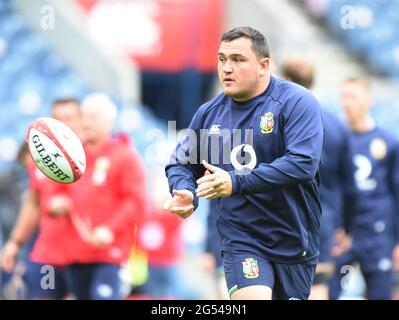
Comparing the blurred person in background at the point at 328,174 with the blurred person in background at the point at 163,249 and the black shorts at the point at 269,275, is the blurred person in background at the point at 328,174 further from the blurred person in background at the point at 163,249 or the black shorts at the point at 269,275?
the blurred person in background at the point at 163,249

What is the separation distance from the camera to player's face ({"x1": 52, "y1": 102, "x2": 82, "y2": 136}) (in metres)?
9.65

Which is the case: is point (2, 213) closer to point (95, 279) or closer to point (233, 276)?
point (95, 279)

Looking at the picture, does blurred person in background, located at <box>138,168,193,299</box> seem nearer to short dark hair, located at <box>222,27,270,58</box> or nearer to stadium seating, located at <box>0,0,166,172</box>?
stadium seating, located at <box>0,0,166,172</box>

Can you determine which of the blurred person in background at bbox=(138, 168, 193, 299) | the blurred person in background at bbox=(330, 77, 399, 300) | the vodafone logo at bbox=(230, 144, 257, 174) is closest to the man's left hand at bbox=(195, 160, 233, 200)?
the vodafone logo at bbox=(230, 144, 257, 174)

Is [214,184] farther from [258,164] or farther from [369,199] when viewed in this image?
[369,199]

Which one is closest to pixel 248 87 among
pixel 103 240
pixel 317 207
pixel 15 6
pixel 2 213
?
pixel 317 207

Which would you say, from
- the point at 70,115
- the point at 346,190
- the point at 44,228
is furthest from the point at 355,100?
the point at 44,228

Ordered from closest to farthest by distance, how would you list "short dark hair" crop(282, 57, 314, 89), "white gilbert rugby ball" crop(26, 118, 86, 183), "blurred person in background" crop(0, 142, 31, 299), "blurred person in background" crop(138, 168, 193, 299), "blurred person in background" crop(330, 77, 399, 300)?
1. "white gilbert rugby ball" crop(26, 118, 86, 183)
2. "short dark hair" crop(282, 57, 314, 89)
3. "blurred person in background" crop(330, 77, 399, 300)
4. "blurred person in background" crop(0, 142, 31, 299)
5. "blurred person in background" crop(138, 168, 193, 299)

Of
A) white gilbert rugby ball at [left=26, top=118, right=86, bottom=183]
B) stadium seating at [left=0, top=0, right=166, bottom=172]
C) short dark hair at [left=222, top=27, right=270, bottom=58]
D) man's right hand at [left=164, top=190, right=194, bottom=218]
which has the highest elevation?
stadium seating at [left=0, top=0, right=166, bottom=172]

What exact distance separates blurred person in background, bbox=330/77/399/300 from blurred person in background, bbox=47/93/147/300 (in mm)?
A: 2075

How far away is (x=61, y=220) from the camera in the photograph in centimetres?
905

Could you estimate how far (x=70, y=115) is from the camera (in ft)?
31.7

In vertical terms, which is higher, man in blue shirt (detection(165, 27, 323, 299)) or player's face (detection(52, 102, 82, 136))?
player's face (detection(52, 102, 82, 136))

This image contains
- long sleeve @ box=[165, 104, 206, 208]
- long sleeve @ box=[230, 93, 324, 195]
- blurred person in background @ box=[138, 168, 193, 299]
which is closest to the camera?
long sleeve @ box=[230, 93, 324, 195]
